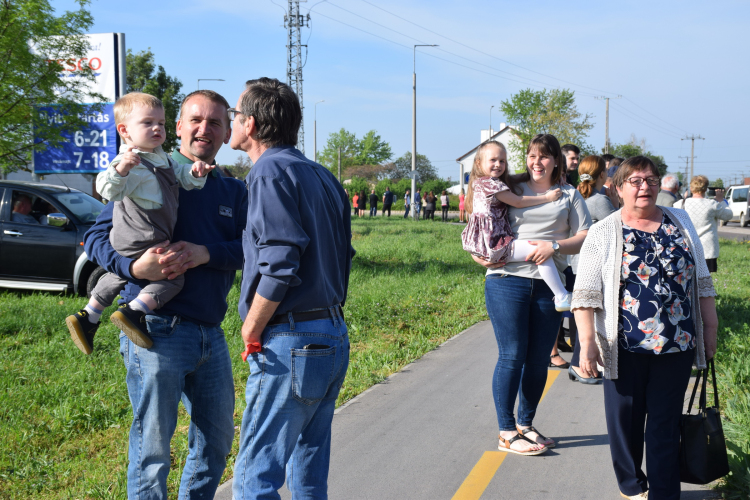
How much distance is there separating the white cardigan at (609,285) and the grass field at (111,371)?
981 millimetres

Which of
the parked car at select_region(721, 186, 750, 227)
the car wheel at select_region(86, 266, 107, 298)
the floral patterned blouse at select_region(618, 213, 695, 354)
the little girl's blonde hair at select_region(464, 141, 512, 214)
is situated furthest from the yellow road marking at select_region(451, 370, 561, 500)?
the parked car at select_region(721, 186, 750, 227)

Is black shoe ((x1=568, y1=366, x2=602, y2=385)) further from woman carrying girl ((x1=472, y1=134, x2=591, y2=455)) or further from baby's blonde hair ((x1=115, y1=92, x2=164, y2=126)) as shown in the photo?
baby's blonde hair ((x1=115, y1=92, x2=164, y2=126))

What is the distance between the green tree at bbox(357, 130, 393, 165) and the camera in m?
100

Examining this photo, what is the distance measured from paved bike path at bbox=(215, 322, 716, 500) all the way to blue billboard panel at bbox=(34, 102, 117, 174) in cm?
825

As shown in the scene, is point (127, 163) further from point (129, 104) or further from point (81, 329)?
point (81, 329)

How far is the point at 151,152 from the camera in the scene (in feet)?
8.84

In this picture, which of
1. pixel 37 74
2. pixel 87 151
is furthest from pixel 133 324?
pixel 87 151

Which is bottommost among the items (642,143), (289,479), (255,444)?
(289,479)

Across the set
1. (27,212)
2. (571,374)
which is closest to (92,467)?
(571,374)

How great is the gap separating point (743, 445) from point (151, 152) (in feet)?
12.3

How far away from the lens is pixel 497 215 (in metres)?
4.22

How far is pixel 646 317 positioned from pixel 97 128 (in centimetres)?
1076

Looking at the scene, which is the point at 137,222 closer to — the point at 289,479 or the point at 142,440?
the point at 142,440

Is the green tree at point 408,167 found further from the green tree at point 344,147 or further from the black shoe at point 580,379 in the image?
the black shoe at point 580,379
